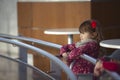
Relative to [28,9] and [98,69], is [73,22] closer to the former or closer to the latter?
[28,9]

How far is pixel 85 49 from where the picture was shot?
123 inches

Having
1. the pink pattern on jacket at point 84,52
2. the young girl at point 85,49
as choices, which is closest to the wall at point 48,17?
the young girl at point 85,49

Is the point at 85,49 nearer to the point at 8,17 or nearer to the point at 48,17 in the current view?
the point at 48,17

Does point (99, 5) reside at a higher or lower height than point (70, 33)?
higher

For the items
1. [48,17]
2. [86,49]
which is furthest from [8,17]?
[86,49]

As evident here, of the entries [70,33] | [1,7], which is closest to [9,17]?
[1,7]

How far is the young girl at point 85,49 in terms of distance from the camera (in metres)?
3.09

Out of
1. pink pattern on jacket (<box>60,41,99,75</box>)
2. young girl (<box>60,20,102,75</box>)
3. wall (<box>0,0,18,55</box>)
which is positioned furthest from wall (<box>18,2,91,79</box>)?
pink pattern on jacket (<box>60,41,99,75</box>)

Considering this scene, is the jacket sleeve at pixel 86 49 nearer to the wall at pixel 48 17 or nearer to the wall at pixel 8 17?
the wall at pixel 48 17

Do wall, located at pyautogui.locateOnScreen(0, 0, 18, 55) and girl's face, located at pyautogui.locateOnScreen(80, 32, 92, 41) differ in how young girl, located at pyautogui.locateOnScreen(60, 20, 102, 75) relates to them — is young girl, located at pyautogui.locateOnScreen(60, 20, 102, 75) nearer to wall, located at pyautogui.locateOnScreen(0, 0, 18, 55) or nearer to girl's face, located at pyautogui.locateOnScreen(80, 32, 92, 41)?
girl's face, located at pyautogui.locateOnScreen(80, 32, 92, 41)

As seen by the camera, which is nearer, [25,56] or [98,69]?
[98,69]

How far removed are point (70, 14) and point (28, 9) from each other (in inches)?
34.4

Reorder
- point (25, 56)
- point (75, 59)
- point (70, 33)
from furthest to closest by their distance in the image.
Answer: point (70, 33) → point (25, 56) → point (75, 59)

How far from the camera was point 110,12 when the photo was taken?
23.4 ft
